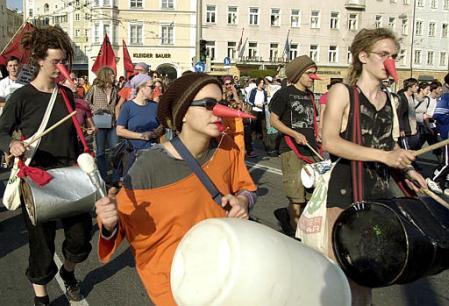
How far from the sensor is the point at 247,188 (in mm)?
2486

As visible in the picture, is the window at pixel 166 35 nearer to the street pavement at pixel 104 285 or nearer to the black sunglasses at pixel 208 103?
the street pavement at pixel 104 285

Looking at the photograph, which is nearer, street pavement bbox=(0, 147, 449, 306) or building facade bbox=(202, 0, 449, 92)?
street pavement bbox=(0, 147, 449, 306)

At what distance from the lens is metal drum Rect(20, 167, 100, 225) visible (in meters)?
2.97

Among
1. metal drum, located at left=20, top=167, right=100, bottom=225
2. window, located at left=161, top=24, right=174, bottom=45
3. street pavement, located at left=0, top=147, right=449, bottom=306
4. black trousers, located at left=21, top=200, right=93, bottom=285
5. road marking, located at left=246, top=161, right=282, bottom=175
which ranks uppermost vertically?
window, located at left=161, top=24, right=174, bottom=45

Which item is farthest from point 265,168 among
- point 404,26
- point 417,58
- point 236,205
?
point 417,58

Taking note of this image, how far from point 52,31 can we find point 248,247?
2.74 meters

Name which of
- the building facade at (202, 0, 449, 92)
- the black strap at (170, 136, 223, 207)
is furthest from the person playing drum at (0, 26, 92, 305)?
the building facade at (202, 0, 449, 92)

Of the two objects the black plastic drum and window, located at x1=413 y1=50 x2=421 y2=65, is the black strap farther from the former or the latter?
window, located at x1=413 y1=50 x2=421 y2=65

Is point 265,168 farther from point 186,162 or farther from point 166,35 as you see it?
point 166,35

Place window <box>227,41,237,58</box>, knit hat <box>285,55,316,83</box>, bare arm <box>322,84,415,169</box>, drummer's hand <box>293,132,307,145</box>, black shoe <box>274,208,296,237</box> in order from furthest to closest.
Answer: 1. window <box>227,41,237,58</box>
2. black shoe <box>274,208,296,237</box>
3. knit hat <box>285,55,316,83</box>
4. drummer's hand <box>293,132,307,145</box>
5. bare arm <box>322,84,415,169</box>

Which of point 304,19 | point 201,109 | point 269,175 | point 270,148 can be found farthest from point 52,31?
point 304,19

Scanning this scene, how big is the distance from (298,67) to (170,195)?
3230mm

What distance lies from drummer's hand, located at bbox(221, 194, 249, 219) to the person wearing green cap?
8.59ft

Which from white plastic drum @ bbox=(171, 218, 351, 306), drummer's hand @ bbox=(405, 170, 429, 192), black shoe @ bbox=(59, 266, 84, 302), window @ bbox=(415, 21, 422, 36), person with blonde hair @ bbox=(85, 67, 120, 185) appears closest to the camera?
white plastic drum @ bbox=(171, 218, 351, 306)
